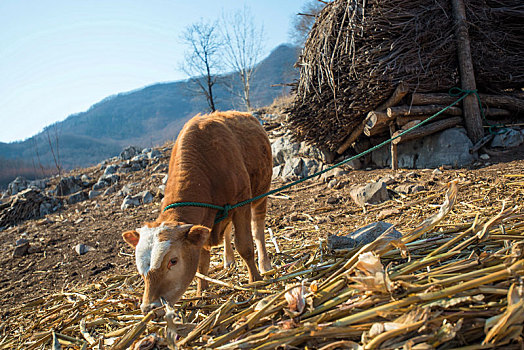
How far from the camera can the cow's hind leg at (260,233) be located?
407 centimetres

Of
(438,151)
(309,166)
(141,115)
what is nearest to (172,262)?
(438,151)

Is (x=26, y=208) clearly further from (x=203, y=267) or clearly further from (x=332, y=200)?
(x=332, y=200)

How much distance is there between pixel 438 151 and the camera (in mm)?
6574

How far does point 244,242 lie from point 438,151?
509 cm

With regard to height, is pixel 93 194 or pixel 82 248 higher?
pixel 93 194

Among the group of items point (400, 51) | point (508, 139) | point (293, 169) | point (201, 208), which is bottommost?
point (293, 169)

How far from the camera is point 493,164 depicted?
5.74 meters

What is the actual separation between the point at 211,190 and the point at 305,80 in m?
5.51

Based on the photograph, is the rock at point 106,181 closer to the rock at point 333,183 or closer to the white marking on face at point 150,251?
the rock at point 333,183

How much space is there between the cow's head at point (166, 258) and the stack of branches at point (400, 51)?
208 inches

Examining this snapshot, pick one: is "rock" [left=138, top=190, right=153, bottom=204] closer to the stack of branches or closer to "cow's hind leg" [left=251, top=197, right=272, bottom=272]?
the stack of branches

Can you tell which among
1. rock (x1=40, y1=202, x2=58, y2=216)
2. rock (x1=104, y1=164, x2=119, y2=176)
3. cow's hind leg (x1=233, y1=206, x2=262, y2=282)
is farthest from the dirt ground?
rock (x1=104, y1=164, x2=119, y2=176)

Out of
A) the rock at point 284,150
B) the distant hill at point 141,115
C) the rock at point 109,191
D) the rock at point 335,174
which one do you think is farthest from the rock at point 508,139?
the distant hill at point 141,115

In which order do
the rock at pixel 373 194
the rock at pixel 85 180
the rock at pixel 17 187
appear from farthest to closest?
the rock at pixel 17 187
the rock at pixel 85 180
the rock at pixel 373 194
